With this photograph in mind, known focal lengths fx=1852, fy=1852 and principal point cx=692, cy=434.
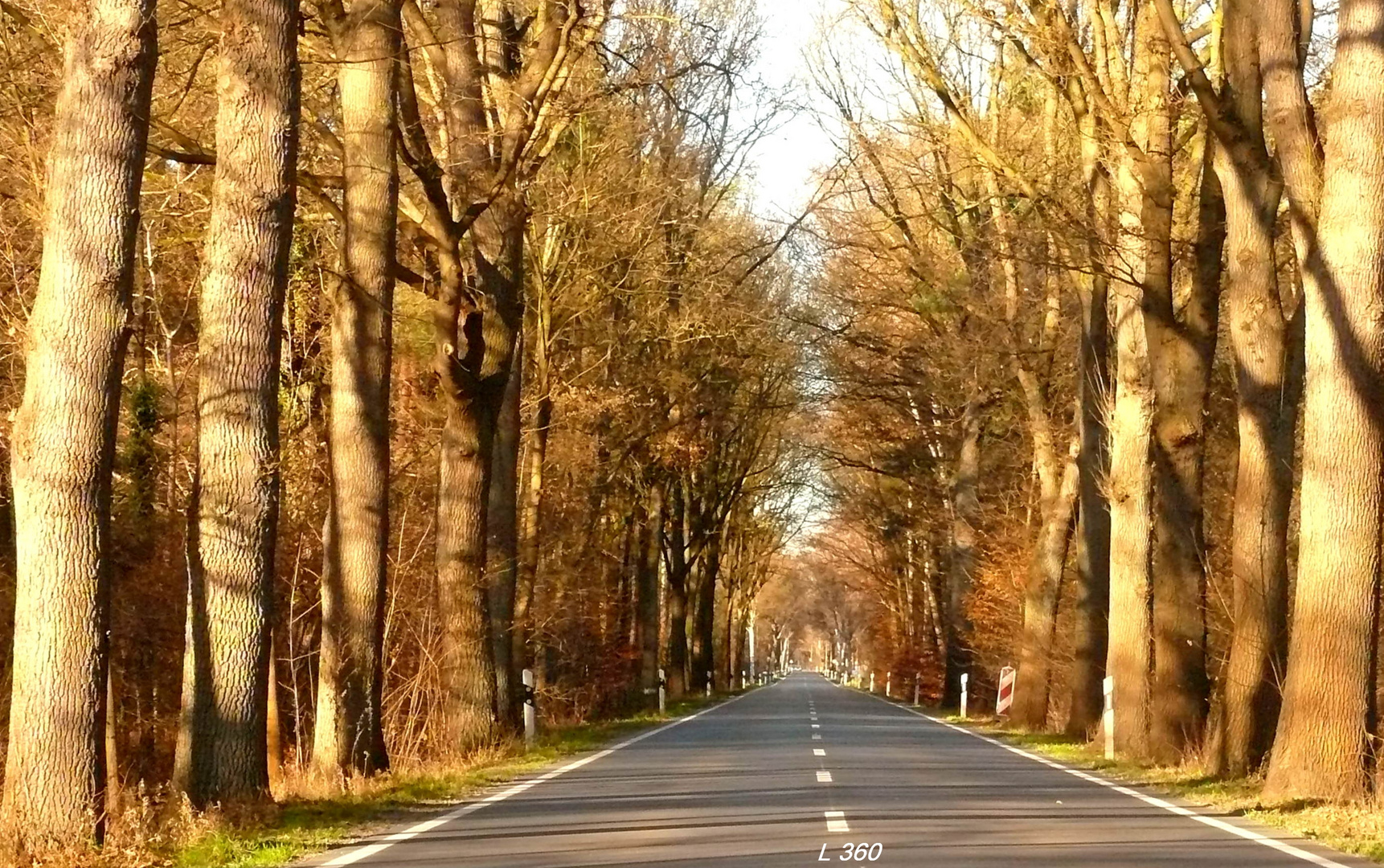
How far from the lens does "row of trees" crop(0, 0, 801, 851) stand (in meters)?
11.2

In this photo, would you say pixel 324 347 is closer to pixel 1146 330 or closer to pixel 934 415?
pixel 1146 330

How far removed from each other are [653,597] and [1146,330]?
26.4 meters

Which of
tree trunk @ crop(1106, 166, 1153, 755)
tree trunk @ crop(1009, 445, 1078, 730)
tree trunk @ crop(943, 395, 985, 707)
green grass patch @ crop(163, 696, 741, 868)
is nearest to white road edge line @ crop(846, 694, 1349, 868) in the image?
tree trunk @ crop(1106, 166, 1153, 755)

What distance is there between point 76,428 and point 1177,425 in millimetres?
13735

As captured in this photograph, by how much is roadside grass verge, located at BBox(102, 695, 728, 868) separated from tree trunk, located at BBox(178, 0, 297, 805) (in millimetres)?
470

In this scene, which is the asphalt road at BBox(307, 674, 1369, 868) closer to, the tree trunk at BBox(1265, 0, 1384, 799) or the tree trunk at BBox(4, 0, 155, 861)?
the tree trunk at BBox(1265, 0, 1384, 799)

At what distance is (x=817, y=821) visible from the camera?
41.9 ft

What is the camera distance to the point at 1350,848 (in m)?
11.3

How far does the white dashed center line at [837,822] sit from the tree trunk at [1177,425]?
8.47 meters

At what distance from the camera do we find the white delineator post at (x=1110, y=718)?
2231 centimetres

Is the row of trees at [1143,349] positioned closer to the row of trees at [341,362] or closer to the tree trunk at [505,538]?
the row of trees at [341,362]

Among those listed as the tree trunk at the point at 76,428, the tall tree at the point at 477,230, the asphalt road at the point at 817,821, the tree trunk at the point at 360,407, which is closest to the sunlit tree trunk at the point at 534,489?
the tall tree at the point at 477,230

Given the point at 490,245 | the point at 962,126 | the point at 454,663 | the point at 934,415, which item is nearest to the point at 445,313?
the point at 490,245

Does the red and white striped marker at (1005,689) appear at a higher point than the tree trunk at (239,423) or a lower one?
lower
